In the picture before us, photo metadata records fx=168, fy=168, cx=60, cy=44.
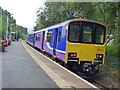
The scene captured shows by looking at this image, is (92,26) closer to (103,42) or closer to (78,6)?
(103,42)

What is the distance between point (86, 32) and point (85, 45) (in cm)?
80

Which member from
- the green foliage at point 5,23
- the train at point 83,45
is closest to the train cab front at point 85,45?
the train at point 83,45

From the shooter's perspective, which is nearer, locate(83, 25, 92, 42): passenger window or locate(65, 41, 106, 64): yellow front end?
locate(65, 41, 106, 64): yellow front end

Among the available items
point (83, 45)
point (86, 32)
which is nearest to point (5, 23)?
point (86, 32)

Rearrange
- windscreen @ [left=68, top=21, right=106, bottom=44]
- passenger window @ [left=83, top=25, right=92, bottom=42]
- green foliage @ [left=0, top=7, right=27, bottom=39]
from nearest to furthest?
windscreen @ [left=68, top=21, right=106, bottom=44] < passenger window @ [left=83, top=25, right=92, bottom=42] < green foliage @ [left=0, top=7, right=27, bottom=39]

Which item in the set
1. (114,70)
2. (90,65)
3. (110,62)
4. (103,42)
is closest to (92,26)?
(103,42)

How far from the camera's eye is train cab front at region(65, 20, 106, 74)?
9273 mm

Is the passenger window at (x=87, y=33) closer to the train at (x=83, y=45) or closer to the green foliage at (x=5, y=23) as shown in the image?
the train at (x=83, y=45)

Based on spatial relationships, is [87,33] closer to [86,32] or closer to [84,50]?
[86,32]

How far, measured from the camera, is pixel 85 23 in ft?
31.6

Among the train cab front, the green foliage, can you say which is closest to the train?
the train cab front

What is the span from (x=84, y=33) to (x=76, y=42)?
2.49 ft

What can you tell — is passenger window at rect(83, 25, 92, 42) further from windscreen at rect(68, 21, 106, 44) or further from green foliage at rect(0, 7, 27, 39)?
green foliage at rect(0, 7, 27, 39)

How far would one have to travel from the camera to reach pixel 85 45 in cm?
942
